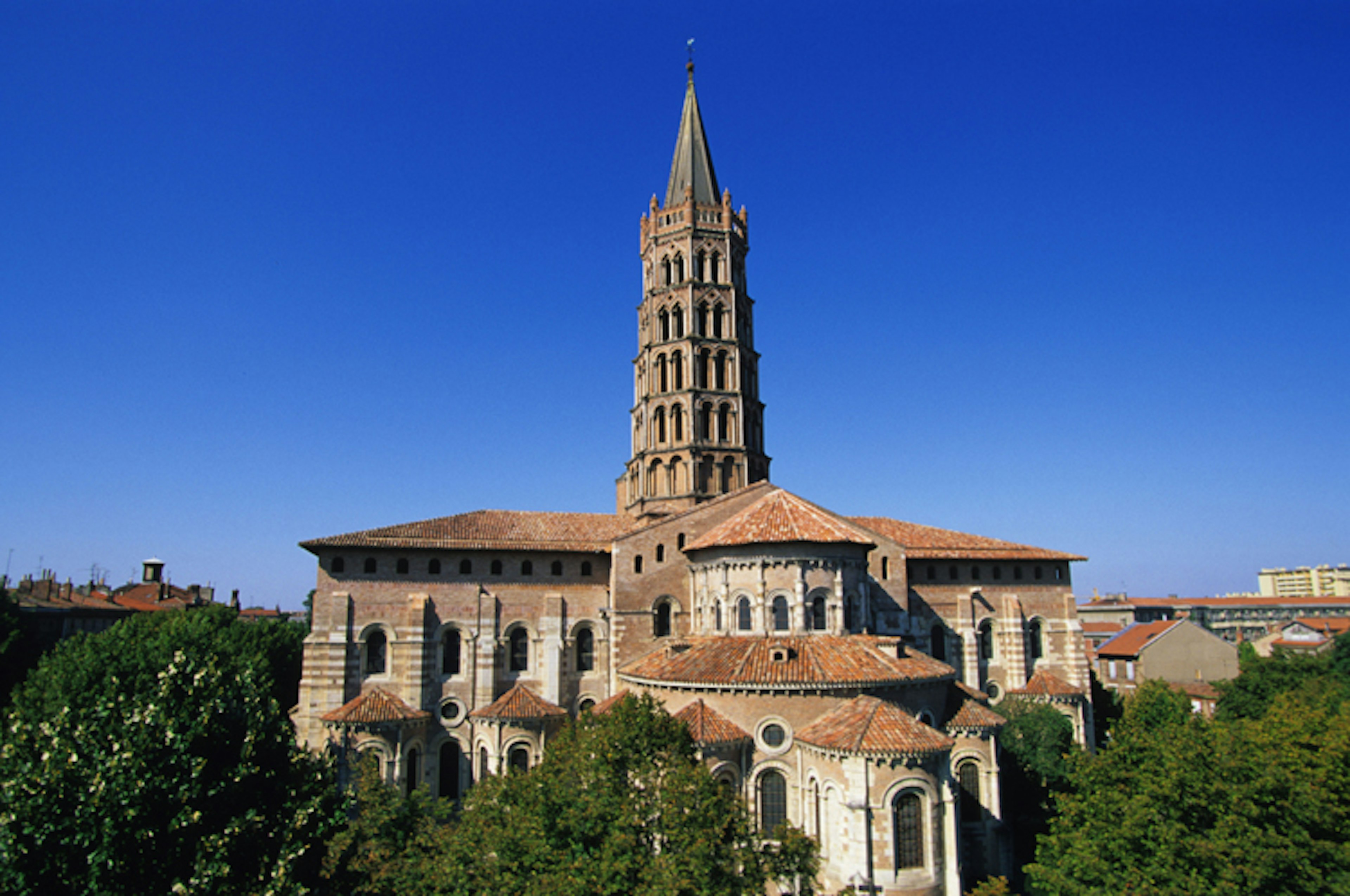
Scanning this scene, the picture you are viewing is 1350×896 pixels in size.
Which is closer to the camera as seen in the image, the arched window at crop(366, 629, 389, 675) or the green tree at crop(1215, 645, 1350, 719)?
the arched window at crop(366, 629, 389, 675)

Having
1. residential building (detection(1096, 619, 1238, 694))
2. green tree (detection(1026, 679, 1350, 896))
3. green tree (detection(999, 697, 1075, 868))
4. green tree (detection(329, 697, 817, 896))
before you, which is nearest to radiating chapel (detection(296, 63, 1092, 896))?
green tree (detection(999, 697, 1075, 868))

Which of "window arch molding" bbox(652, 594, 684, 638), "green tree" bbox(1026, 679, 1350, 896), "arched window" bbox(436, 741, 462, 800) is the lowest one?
"arched window" bbox(436, 741, 462, 800)

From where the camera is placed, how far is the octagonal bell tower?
52000 mm

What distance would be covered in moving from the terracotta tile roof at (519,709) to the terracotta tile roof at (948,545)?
21355 mm

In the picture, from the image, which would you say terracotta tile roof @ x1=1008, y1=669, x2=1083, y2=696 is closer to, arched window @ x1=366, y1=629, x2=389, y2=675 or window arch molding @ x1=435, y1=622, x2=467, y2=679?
window arch molding @ x1=435, y1=622, x2=467, y2=679

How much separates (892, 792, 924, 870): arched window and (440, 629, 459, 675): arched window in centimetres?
2432

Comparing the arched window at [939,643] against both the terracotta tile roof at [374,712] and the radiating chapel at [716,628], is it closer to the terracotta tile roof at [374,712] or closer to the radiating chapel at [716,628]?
the radiating chapel at [716,628]

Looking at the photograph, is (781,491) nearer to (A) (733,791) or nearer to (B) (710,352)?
(B) (710,352)

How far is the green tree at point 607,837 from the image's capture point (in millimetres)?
19594

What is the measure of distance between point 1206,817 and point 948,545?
27490 millimetres

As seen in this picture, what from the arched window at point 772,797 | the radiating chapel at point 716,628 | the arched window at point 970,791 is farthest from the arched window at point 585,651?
the arched window at point 970,791

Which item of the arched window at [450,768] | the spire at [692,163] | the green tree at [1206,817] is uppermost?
the spire at [692,163]

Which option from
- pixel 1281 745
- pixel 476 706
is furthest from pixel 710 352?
pixel 1281 745

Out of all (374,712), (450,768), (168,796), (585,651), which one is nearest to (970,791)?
(585,651)
